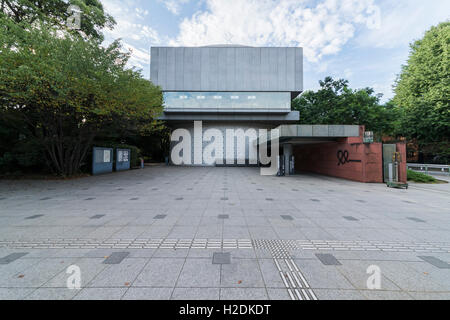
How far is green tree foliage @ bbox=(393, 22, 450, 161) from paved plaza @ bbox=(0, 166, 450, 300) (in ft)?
A: 73.1

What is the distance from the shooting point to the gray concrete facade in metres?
27.9

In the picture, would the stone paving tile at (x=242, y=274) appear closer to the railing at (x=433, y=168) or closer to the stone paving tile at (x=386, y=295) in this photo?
the stone paving tile at (x=386, y=295)

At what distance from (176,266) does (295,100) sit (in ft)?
116

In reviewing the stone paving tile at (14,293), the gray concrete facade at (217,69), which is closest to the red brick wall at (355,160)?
the gray concrete facade at (217,69)

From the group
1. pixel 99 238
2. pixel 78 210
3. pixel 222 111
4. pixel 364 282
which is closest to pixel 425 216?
pixel 364 282

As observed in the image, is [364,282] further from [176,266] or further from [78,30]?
[78,30]

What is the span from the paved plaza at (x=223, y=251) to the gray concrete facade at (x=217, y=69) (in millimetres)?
25073

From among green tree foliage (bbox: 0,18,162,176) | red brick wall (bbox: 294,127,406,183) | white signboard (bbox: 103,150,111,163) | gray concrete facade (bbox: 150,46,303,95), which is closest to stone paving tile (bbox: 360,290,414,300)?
red brick wall (bbox: 294,127,406,183)

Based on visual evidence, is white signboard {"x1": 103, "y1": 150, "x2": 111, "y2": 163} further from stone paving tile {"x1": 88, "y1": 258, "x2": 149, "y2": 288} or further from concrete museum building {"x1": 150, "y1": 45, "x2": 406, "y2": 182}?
stone paving tile {"x1": 88, "y1": 258, "x2": 149, "y2": 288}

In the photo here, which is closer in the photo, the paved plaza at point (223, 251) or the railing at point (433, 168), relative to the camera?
the paved plaza at point (223, 251)

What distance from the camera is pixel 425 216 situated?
18.8ft

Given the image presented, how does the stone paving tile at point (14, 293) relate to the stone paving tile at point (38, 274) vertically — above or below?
above

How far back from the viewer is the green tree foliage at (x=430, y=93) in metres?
20.0

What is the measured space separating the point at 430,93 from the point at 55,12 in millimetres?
38906
